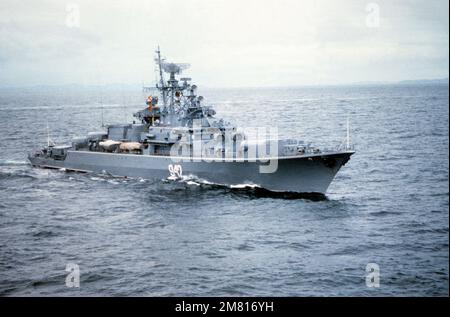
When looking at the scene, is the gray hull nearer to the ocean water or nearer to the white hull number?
the white hull number

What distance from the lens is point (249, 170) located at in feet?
118

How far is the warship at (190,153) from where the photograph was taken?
34.9 m

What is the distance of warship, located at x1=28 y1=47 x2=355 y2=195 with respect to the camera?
1373 inches

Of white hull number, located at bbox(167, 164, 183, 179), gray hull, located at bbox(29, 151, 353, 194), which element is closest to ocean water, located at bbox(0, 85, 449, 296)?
white hull number, located at bbox(167, 164, 183, 179)

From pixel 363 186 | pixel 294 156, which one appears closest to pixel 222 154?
pixel 294 156

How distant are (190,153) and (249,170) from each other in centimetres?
545

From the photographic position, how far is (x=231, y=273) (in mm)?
21547

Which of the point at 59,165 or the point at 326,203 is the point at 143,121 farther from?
the point at 326,203

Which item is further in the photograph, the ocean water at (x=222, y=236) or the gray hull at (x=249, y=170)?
the gray hull at (x=249, y=170)

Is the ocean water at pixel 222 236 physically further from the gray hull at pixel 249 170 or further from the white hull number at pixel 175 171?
the gray hull at pixel 249 170

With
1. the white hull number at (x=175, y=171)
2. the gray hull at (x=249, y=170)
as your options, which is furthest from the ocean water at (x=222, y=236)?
the gray hull at (x=249, y=170)

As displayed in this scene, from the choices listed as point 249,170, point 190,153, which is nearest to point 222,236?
point 249,170
